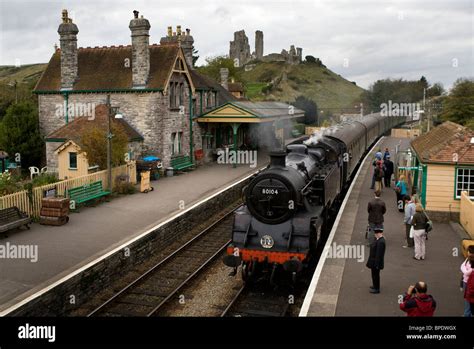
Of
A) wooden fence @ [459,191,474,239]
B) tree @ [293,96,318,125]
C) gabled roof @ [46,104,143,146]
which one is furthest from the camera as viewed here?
tree @ [293,96,318,125]

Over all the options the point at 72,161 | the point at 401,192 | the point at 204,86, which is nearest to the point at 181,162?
the point at 204,86

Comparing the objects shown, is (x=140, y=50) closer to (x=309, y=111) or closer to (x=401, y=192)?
(x=401, y=192)

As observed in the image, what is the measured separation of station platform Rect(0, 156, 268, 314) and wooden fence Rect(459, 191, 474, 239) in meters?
8.90

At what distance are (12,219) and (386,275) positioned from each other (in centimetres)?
1018

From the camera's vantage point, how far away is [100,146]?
19766mm

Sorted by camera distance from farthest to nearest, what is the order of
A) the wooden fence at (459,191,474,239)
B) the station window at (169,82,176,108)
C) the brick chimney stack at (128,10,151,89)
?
the station window at (169,82,176,108) → the brick chimney stack at (128,10,151,89) → the wooden fence at (459,191,474,239)

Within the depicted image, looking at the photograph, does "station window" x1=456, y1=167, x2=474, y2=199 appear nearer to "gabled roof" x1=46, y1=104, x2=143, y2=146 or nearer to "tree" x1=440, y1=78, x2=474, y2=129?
"tree" x1=440, y1=78, x2=474, y2=129

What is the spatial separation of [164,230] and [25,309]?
6369 mm

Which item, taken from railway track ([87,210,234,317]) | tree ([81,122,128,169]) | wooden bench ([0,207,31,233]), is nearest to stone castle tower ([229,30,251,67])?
tree ([81,122,128,169])

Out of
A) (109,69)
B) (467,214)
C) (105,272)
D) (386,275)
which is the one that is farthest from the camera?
(109,69)

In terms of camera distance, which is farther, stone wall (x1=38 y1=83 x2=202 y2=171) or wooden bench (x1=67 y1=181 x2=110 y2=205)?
stone wall (x1=38 y1=83 x2=202 y2=171)

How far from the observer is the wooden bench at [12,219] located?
13.4m

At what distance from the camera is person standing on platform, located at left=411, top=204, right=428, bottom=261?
11031 mm

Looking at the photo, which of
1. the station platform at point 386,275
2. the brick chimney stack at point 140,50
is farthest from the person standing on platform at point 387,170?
the brick chimney stack at point 140,50
